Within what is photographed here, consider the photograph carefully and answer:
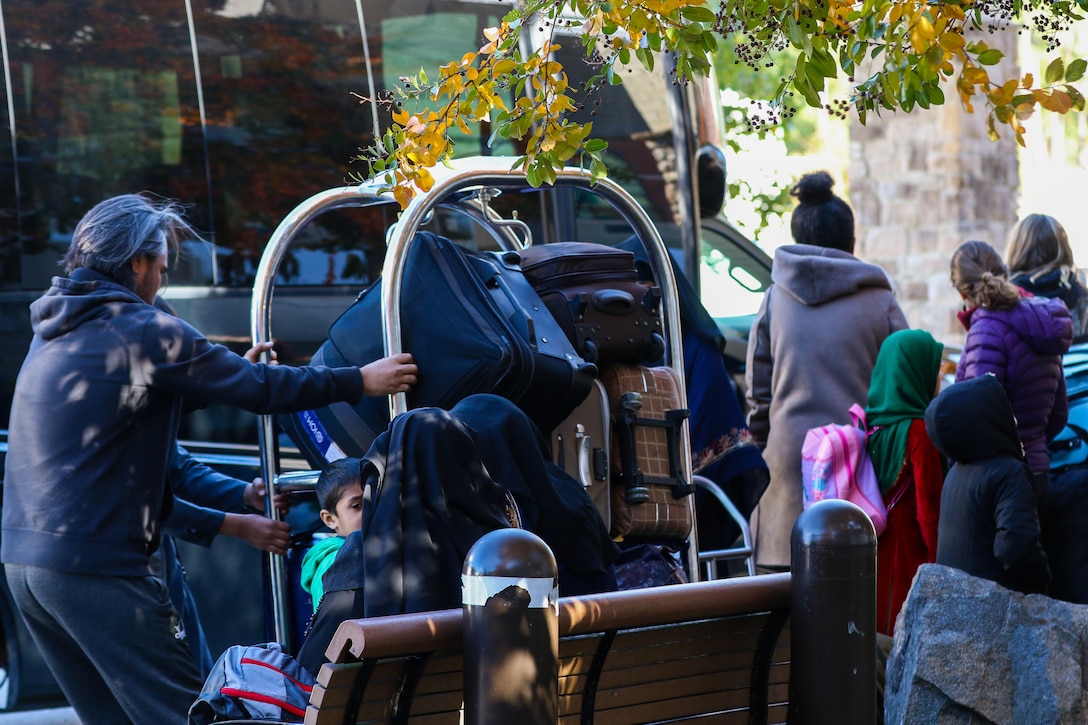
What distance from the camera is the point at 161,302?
423 cm

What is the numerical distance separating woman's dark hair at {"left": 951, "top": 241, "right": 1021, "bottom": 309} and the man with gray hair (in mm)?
2216

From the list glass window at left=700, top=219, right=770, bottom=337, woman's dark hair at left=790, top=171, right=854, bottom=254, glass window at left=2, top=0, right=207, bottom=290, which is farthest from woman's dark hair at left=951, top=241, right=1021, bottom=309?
glass window at left=2, top=0, right=207, bottom=290

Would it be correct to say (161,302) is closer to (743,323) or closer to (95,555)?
(95,555)

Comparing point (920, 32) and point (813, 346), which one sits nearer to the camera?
point (920, 32)

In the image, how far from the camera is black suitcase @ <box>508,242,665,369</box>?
4.18 meters

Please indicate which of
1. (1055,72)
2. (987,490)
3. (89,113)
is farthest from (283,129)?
(1055,72)

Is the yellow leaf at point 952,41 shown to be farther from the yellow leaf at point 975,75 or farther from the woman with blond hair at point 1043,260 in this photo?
the woman with blond hair at point 1043,260

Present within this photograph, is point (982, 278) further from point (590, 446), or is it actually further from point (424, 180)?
point (424, 180)

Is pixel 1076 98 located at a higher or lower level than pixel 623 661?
higher

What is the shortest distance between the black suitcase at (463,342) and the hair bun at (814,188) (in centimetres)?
169

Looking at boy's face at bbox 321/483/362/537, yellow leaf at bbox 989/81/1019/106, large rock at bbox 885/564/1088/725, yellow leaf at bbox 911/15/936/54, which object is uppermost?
yellow leaf at bbox 911/15/936/54

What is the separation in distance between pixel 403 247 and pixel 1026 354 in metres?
2.24

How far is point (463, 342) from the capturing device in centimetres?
388

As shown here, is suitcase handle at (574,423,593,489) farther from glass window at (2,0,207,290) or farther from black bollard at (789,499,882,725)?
glass window at (2,0,207,290)
